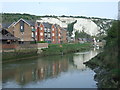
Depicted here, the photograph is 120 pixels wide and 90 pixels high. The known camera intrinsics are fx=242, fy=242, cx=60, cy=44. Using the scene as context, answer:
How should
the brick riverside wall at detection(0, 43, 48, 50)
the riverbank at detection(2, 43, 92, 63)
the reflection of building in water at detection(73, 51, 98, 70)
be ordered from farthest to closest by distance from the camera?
the brick riverside wall at detection(0, 43, 48, 50) < the riverbank at detection(2, 43, 92, 63) < the reflection of building in water at detection(73, 51, 98, 70)

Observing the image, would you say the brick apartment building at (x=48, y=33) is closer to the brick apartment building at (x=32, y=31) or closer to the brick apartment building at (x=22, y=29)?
the brick apartment building at (x=32, y=31)

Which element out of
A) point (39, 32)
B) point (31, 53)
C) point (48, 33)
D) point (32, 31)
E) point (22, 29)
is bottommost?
point (31, 53)

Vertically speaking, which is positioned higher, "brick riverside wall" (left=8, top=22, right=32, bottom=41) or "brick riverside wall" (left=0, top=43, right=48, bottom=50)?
"brick riverside wall" (left=8, top=22, right=32, bottom=41)

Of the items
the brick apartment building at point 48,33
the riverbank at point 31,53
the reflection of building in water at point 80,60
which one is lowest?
the reflection of building in water at point 80,60

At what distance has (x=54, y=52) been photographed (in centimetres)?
4153

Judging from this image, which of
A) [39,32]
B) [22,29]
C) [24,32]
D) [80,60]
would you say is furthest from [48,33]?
[80,60]

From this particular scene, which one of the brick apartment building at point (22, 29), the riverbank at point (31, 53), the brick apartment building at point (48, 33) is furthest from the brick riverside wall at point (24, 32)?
the riverbank at point (31, 53)

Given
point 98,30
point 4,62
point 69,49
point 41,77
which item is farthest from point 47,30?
point 98,30

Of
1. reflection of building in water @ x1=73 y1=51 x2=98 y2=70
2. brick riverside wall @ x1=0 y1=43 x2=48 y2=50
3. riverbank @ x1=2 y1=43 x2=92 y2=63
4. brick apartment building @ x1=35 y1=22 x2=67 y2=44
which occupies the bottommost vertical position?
reflection of building in water @ x1=73 y1=51 x2=98 y2=70

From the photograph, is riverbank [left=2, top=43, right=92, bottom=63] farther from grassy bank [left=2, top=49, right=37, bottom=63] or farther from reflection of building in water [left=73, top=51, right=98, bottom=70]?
reflection of building in water [left=73, top=51, right=98, bottom=70]

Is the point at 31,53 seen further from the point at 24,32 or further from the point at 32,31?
the point at 32,31

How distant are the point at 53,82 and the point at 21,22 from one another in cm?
2795

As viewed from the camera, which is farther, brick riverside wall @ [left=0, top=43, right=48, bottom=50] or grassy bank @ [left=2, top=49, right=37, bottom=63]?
brick riverside wall @ [left=0, top=43, right=48, bottom=50]

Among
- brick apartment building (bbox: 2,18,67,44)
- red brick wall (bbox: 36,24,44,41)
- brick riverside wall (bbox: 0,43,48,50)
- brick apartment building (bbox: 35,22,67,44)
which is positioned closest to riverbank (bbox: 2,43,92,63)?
brick riverside wall (bbox: 0,43,48,50)
